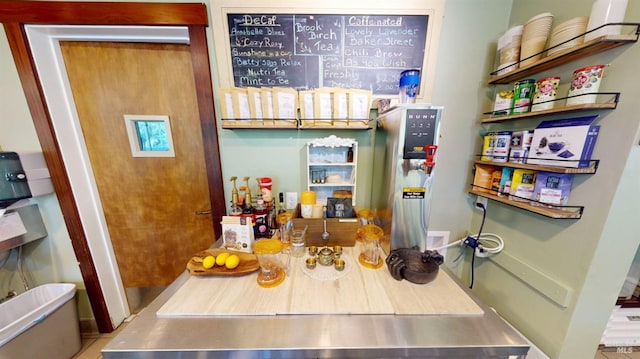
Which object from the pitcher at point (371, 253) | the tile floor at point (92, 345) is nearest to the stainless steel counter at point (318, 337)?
the pitcher at point (371, 253)

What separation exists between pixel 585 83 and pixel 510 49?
1.21ft

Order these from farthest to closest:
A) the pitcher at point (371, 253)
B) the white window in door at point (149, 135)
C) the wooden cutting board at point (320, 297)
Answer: the white window in door at point (149, 135)
the pitcher at point (371, 253)
the wooden cutting board at point (320, 297)

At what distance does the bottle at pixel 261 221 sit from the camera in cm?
103

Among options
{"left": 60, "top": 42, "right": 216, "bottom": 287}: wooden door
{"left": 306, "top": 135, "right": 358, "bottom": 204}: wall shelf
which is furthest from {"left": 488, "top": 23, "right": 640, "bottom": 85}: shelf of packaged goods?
{"left": 60, "top": 42, "right": 216, "bottom": 287}: wooden door

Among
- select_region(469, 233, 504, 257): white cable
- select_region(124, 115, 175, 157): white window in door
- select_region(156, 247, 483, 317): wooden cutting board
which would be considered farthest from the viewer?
select_region(124, 115, 175, 157): white window in door

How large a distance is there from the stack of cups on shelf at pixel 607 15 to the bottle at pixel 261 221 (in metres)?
1.47

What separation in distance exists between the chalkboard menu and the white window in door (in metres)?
0.63

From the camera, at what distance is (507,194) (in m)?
0.97

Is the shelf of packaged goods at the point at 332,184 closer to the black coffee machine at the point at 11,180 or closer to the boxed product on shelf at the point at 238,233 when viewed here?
the boxed product on shelf at the point at 238,233

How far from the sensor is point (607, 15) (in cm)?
63

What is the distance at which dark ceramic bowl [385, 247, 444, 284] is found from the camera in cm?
75

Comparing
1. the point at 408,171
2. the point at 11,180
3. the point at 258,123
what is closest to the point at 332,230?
the point at 408,171

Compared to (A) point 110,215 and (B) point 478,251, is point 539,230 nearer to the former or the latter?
(B) point 478,251

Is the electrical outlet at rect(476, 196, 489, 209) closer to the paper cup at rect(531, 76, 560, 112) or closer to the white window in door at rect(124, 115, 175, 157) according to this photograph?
the paper cup at rect(531, 76, 560, 112)
